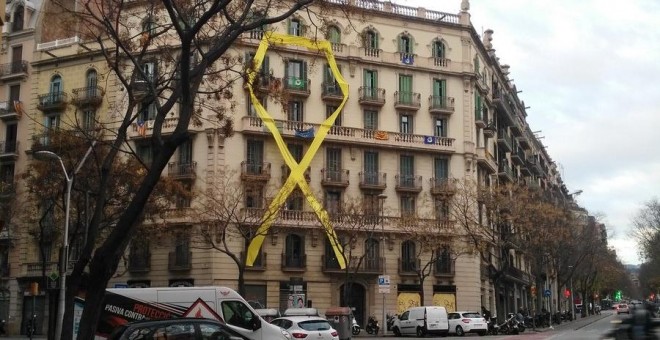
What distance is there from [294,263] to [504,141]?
82.1 feet

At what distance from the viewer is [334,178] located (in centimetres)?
4541

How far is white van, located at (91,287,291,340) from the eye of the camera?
20156mm

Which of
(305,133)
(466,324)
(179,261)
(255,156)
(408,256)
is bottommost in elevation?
(466,324)

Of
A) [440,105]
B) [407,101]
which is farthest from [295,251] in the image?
[440,105]

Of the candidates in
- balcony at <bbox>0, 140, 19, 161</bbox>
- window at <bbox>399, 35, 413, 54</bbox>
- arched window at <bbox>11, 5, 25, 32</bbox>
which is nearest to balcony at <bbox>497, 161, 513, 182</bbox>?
window at <bbox>399, 35, 413, 54</bbox>

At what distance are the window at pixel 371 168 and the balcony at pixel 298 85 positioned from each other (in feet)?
18.4

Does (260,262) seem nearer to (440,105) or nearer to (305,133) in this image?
(305,133)

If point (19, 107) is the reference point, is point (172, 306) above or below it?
below

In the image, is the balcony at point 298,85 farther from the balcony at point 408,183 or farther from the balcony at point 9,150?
the balcony at point 9,150

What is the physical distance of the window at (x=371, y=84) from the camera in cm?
4716

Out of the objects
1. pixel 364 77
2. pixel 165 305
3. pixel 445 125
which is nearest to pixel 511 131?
pixel 445 125

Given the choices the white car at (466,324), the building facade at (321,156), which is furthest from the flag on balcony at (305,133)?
the white car at (466,324)

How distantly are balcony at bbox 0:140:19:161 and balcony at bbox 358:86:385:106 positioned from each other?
76.1ft

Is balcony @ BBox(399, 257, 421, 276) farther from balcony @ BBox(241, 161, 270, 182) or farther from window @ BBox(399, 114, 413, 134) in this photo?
balcony @ BBox(241, 161, 270, 182)
